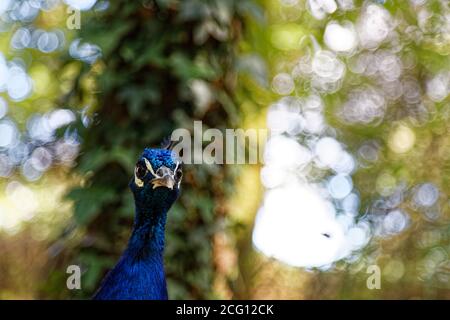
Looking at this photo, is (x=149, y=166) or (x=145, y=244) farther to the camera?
(x=145, y=244)

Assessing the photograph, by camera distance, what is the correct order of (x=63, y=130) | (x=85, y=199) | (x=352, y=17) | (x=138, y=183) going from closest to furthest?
1. (x=138, y=183)
2. (x=85, y=199)
3. (x=63, y=130)
4. (x=352, y=17)

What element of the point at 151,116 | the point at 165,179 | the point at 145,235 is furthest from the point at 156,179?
the point at 151,116

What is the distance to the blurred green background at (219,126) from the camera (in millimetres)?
3029

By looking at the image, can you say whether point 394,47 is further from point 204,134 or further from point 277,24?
point 204,134

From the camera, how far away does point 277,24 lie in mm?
5223

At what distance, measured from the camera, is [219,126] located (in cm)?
318

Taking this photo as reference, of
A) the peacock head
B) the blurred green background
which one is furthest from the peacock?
the blurred green background

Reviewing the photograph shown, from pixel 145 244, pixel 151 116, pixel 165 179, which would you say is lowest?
pixel 145 244

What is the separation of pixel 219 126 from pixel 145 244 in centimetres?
121

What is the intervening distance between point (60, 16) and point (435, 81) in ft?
12.2

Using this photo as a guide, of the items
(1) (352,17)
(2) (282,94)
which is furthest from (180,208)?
(2) (282,94)

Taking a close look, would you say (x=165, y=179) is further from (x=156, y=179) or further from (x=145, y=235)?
(x=145, y=235)

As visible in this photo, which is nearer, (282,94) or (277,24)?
(277,24)

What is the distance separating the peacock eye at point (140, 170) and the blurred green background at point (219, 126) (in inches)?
→ 37.2
